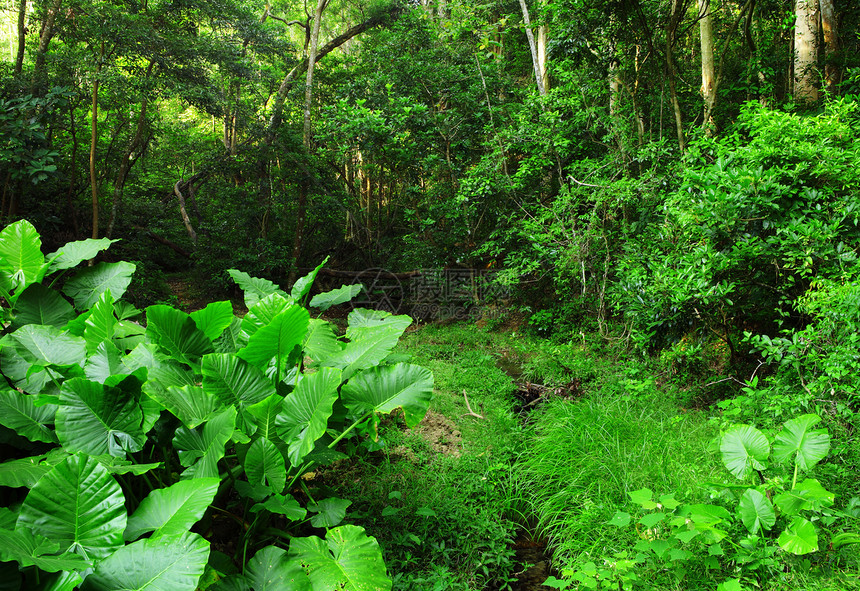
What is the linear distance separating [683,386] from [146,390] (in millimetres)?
3586

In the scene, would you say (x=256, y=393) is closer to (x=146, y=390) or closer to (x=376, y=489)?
(x=146, y=390)

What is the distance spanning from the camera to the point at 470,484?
255cm

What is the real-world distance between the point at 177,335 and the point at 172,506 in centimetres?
77

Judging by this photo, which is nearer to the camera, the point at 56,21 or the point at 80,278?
the point at 80,278

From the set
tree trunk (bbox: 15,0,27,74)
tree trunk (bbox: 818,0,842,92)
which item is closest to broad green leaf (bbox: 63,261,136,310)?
tree trunk (bbox: 15,0,27,74)

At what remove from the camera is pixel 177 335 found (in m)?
1.88

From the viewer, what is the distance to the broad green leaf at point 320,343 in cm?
221

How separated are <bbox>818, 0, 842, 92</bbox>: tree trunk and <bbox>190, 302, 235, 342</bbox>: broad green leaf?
205 inches

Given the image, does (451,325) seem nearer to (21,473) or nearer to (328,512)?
(328,512)

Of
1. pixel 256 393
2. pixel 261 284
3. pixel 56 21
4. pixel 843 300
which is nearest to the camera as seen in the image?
pixel 256 393

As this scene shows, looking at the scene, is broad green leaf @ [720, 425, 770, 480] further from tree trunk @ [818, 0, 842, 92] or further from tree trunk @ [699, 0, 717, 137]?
tree trunk @ [818, 0, 842, 92]

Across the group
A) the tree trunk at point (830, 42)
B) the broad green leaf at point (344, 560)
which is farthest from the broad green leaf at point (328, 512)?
the tree trunk at point (830, 42)

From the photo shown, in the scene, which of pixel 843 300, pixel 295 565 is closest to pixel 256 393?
pixel 295 565

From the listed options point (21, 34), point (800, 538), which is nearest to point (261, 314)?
point (800, 538)
